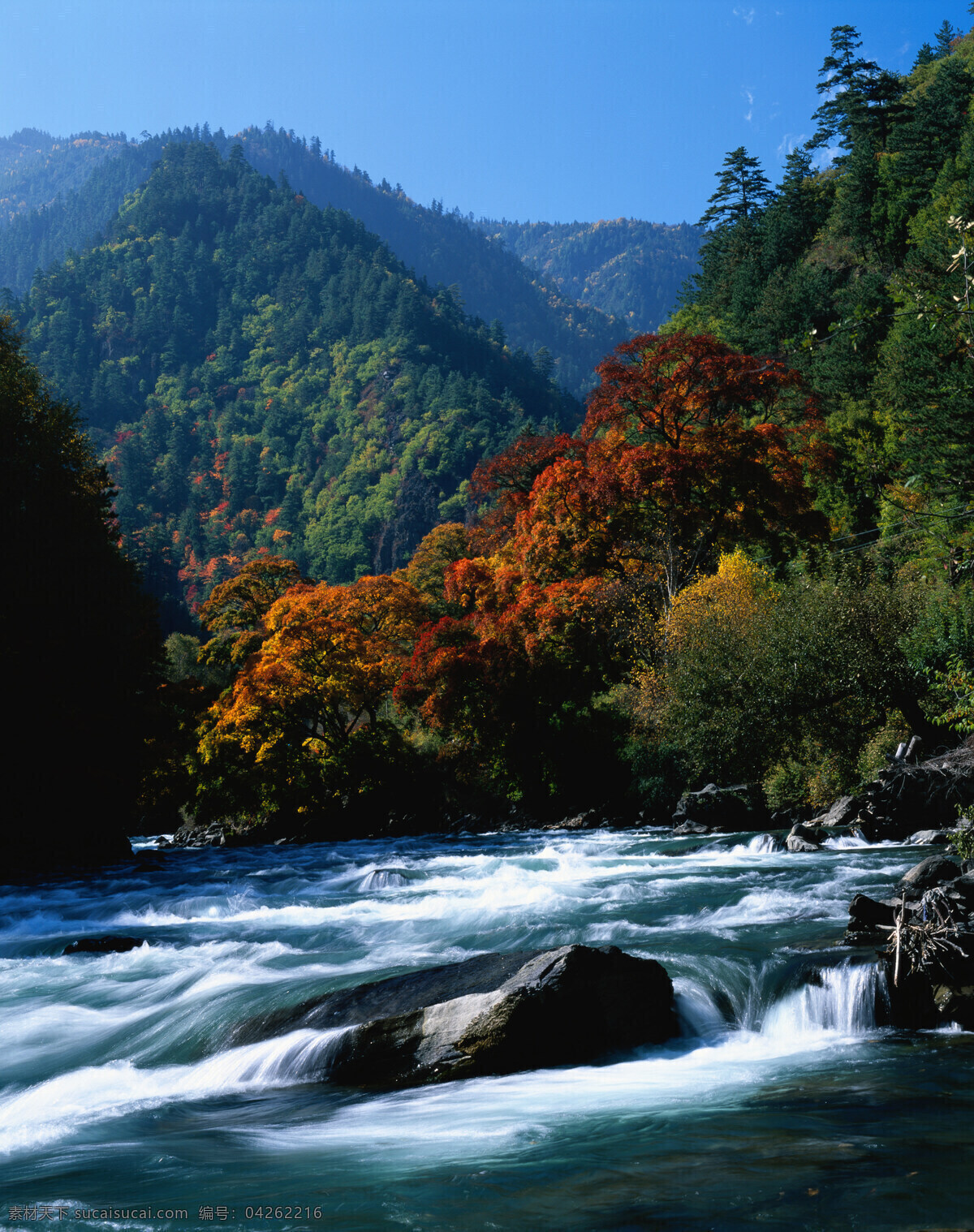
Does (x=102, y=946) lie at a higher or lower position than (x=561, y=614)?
lower

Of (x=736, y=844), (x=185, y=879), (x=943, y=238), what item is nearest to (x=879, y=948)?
(x=736, y=844)

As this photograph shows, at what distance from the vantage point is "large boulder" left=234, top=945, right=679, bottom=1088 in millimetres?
7641

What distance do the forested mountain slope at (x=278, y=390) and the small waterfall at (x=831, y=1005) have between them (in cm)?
9525

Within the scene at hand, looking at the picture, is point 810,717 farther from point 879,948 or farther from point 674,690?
point 879,948

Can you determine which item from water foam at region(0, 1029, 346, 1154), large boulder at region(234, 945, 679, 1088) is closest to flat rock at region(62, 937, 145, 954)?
water foam at region(0, 1029, 346, 1154)

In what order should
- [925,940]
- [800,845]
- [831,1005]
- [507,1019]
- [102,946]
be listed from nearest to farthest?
[507,1019], [925,940], [831,1005], [102,946], [800,845]

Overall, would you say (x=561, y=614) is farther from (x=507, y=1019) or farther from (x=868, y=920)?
(x=507, y=1019)

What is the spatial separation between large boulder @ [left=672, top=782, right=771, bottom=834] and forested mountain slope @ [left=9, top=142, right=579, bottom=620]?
266 feet

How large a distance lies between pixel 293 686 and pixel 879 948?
24590mm

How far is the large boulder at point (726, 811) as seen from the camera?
2295cm

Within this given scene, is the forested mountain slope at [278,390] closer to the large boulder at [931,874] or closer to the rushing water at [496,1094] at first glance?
the rushing water at [496,1094]

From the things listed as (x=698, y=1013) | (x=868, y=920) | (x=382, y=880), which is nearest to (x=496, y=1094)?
(x=698, y=1013)

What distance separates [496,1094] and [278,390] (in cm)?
16002

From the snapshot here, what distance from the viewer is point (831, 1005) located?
8.53 m
